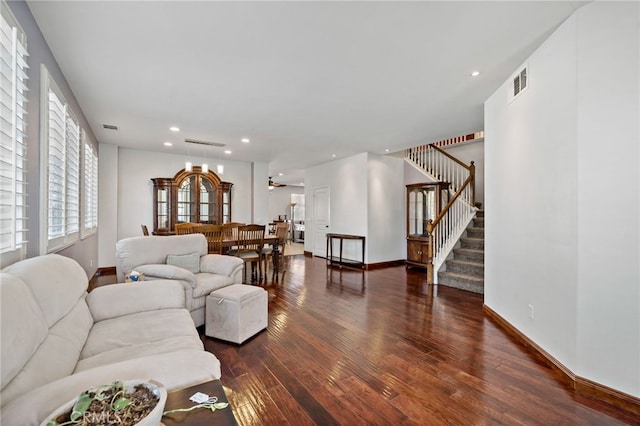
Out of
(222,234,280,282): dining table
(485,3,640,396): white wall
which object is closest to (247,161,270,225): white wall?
(222,234,280,282): dining table

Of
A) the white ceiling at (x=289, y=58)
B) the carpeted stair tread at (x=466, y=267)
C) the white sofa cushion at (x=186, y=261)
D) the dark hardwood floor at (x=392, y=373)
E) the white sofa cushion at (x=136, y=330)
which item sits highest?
the white ceiling at (x=289, y=58)

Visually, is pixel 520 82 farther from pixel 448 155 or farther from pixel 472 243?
pixel 448 155

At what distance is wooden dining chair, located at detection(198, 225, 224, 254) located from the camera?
14.6 ft

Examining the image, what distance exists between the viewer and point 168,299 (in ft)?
7.60

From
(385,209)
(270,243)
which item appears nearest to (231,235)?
(270,243)

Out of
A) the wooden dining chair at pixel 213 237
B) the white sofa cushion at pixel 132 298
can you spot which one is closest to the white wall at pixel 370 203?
the wooden dining chair at pixel 213 237

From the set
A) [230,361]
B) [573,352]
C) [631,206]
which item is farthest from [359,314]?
[631,206]

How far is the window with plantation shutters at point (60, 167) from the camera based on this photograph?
230 centimetres

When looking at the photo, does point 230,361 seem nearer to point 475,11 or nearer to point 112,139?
point 475,11

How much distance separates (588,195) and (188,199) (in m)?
6.46

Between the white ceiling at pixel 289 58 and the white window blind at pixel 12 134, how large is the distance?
460mm

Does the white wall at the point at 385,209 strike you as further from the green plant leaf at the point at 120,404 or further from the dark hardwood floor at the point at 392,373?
the green plant leaf at the point at 120,404

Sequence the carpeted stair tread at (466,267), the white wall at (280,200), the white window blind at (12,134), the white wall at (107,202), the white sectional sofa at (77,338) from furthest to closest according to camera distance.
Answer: the white wall at (280,200), the white wall at (107,202), the carpeted stair tread at (466,267), the white window blind at (12,134), the white sectional sofa at (77,338)

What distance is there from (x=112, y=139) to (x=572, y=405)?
698 cm
